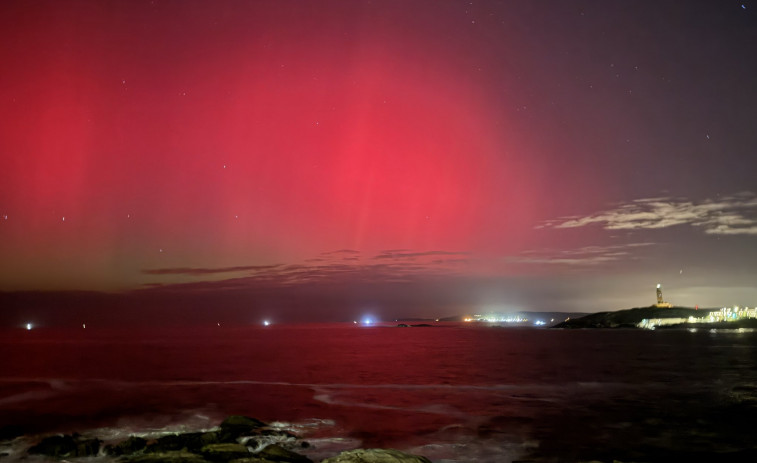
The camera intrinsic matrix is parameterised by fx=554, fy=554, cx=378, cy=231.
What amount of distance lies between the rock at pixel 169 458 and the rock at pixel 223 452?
57 centimetres

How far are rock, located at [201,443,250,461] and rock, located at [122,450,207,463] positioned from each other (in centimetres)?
57

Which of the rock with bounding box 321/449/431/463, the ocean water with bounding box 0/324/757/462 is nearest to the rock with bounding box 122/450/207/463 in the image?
the ocean water with bounding box 0/324/757/462

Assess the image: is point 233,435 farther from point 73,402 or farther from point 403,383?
point 403,383

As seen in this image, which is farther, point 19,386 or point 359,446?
point 19,386

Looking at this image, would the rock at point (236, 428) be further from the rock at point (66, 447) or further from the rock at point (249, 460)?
the rock at point (249, 460)

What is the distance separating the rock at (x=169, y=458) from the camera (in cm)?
1584

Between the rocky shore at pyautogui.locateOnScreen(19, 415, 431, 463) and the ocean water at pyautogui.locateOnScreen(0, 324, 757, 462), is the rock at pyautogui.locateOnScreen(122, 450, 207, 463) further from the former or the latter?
the ocean water at pyautogui.locateOnScreen(0, 324, 757, 462)

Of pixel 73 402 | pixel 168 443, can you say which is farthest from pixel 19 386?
pixel 168 443

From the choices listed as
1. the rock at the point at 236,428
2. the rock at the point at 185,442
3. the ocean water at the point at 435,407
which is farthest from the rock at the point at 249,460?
the rock at the point at 236,428

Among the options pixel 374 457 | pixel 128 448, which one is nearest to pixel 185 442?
pixel 128 448

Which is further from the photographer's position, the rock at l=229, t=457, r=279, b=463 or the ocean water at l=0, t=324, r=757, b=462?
the ocean water at l=0, t=324, r=757, b=462

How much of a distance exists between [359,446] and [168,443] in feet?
23.8

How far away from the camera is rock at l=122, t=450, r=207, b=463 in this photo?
52.0 ft

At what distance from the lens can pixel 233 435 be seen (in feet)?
69.2
